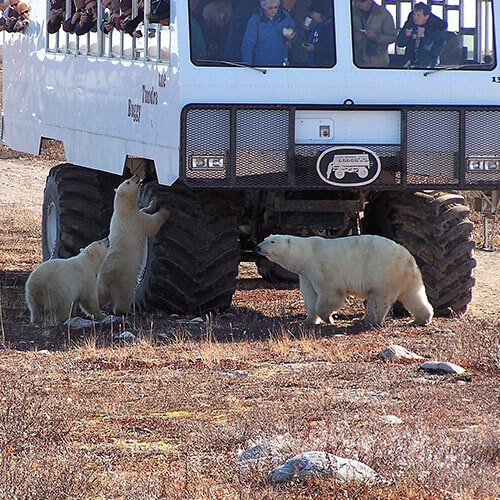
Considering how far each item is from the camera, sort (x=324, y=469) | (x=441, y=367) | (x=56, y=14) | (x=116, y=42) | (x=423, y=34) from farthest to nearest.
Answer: (x=56, y=14) < (x=116, y=42) < (x=423, y=34) < (x=441, y=367) < (x=324, y=469)

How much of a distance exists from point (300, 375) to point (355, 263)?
8.14ft

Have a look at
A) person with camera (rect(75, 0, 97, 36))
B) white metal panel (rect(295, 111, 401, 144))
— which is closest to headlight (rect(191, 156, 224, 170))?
white metal panel (rect(295, 111, 401, 144))

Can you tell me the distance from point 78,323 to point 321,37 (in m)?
3.00

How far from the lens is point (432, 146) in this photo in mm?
9641

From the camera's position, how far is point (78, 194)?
1227cm

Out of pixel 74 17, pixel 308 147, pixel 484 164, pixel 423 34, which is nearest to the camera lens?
pixel 308 147

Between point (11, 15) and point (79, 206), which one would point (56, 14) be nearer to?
point (11, 15)

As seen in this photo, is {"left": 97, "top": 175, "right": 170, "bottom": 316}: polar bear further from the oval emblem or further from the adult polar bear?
the oval emblem

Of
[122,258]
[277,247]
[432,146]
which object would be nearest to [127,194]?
[122,258]

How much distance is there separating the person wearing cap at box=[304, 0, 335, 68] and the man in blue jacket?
185 millimetres

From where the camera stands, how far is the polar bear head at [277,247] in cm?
977

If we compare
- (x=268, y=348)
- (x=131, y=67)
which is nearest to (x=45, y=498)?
(x=268, y=348)

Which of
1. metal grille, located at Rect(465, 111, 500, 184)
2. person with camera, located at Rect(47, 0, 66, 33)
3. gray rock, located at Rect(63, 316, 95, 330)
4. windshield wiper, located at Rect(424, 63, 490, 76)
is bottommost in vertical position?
gray rock, located at Rect(63, 316, 95, 330)

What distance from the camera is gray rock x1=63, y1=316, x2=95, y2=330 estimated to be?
9.57 meters
